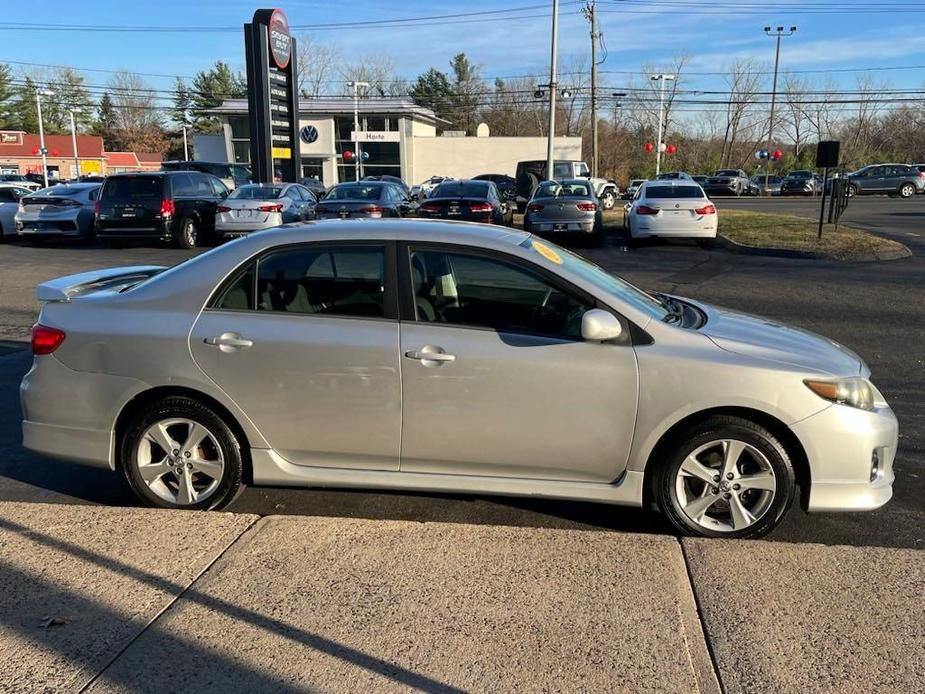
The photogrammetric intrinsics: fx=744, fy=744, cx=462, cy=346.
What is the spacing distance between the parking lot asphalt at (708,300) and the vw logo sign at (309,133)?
36.3 metres

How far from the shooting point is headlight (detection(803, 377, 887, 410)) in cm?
360

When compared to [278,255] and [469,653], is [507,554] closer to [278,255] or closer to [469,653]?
[469,653]

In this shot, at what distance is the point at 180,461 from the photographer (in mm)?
4059

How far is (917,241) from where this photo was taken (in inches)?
715

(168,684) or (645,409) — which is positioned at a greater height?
(645,409)

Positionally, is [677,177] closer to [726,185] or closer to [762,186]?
[726,185]

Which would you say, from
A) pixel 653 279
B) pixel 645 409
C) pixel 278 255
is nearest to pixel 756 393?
pixel 645 409

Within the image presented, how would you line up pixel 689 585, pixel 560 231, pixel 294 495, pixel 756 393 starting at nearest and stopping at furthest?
pixel 689 585
pixel 756 393
pixel 294 495
pixel 560 231

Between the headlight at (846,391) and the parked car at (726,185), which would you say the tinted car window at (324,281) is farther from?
the parked car at (726,185)

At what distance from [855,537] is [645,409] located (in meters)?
1.36

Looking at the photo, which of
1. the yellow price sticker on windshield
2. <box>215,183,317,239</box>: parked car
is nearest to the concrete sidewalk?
the yellow price sticker on windshield

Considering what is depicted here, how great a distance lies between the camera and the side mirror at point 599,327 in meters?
3.60

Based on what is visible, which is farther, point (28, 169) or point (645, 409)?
point (28, 169)

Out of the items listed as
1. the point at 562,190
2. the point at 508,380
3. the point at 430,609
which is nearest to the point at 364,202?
the point at 562,190
